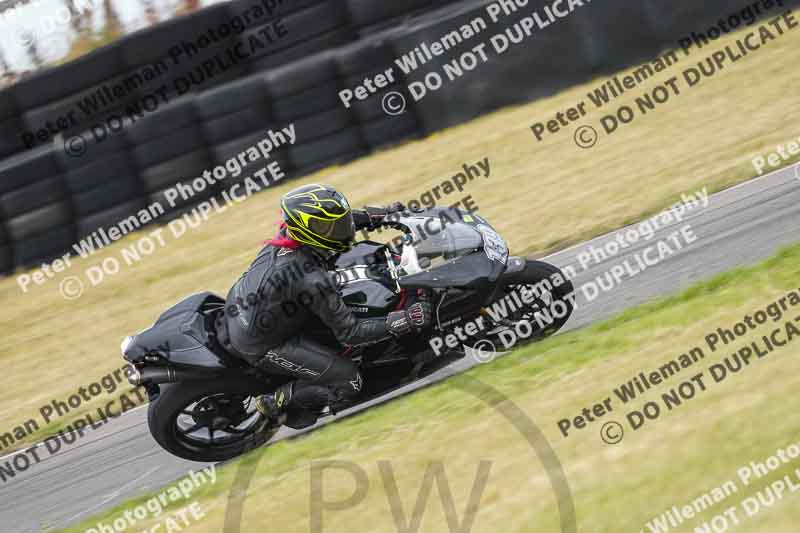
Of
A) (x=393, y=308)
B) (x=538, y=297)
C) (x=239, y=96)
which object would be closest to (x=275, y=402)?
(x=393, y=308)

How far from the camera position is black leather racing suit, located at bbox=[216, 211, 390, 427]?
5812 mm

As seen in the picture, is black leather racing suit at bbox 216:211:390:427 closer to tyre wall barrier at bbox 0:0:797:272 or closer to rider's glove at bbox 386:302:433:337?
rider's glove at bbox 386:302:433:337

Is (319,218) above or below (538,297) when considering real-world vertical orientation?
above

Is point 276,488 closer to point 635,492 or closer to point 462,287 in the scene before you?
point 462,287

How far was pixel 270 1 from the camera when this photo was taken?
12.3 metres

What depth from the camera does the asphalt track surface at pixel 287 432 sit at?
6.84 meters

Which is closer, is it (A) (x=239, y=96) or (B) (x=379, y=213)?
(B) (x=379, y=213)

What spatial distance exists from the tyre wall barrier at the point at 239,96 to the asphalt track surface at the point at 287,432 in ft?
14.2

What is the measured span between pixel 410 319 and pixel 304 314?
2.55 ft

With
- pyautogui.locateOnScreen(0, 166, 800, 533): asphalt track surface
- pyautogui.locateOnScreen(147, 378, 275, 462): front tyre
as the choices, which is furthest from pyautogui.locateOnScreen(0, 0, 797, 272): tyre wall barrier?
pyautogui.locateOnScreen(147, 378, 275, 462): front tyre

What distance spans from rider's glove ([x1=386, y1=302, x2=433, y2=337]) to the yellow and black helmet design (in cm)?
64

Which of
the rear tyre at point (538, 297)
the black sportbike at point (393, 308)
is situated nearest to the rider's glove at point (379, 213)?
the black sportbike at point (393, 308)

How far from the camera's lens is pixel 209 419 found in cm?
655

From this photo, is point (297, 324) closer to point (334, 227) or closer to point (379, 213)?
point (334, 227)
